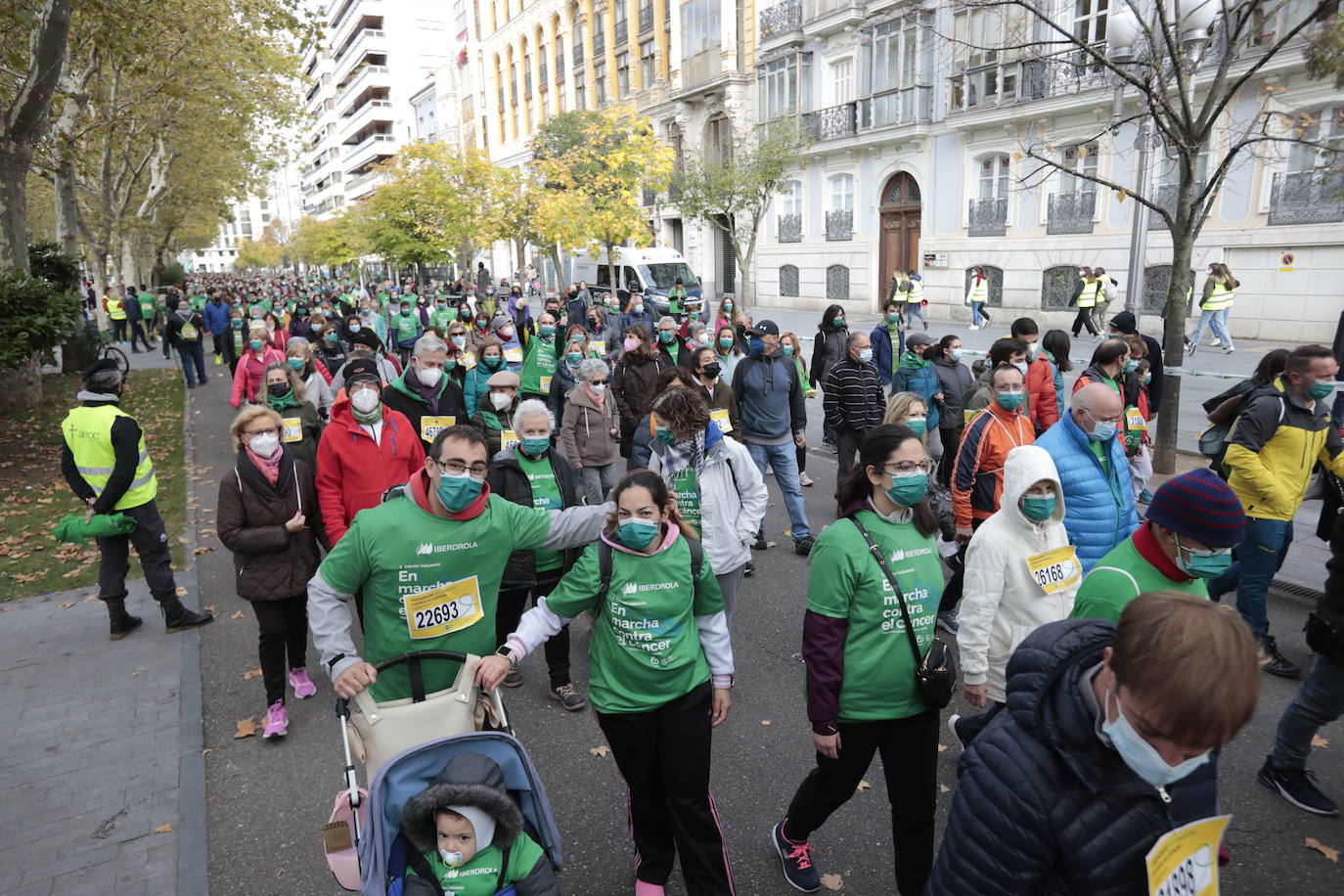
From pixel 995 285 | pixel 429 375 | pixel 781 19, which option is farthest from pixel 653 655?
pixel 781 19

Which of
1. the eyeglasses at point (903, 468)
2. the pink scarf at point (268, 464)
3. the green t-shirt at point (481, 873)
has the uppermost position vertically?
the eyeglasses at point (903, 468)

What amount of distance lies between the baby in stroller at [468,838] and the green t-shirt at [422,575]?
84cm

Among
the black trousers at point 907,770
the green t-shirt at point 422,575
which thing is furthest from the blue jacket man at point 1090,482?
the green t-shirt at point 422,575

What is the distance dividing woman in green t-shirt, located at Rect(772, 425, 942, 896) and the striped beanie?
0.82m

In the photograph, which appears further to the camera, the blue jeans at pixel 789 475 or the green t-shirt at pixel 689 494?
the blue jeans at pixel 789 475

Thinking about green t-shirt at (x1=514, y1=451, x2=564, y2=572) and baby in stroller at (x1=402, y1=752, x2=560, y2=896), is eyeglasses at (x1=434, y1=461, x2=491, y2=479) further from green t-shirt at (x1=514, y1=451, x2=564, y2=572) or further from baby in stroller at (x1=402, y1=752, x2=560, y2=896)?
green t-shirt at (x1=514, y1=451, x2=564, y2=572)

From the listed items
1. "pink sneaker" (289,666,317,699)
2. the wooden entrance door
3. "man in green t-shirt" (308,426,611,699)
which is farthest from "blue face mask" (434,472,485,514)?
the wooden entrance door

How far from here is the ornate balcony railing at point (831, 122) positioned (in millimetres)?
29188

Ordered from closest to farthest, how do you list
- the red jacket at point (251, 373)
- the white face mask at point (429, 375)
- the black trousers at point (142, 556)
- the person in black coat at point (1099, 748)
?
the person in black coat at point (1099, 748) < the black trousers at point (142, 556) < the white face mask at point (429, 375) < the red jacket at point (251, 373)

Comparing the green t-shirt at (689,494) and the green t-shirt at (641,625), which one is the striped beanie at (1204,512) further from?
the green t-shirt at (689,494)

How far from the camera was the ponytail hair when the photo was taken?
3182 mm

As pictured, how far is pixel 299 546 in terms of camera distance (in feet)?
16.4

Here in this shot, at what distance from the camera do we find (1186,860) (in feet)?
5.20

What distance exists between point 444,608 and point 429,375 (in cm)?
420
